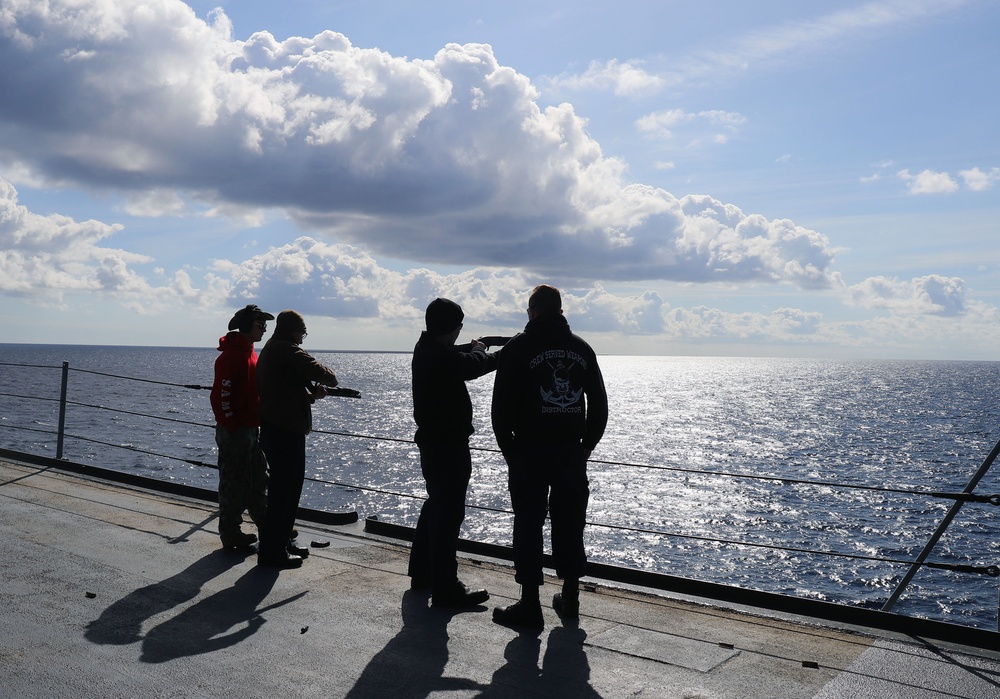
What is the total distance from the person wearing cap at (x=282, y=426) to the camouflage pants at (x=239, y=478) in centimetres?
49

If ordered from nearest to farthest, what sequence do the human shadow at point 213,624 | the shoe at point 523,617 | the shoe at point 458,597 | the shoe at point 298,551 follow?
the human shadow at point 213,624 → the shoe at point 523,617 → the shoe at point 458,597 → the shoe at point 298,551

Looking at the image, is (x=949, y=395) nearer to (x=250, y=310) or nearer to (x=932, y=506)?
(x=932, y=506)

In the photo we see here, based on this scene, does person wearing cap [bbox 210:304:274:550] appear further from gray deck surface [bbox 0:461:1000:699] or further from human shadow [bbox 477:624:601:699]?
human shadow [bbox 477:624:601:699]

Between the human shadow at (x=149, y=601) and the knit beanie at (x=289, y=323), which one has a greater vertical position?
the knit beanie at (x=289, y=323)

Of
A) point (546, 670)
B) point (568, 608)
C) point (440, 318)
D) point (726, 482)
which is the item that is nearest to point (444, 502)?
point (568, 608)

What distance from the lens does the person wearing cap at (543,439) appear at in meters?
5.20

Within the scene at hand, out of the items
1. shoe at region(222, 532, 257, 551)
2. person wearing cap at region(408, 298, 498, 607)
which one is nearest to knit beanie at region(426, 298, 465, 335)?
person wearing cap at region(408, 298, 498, 607)

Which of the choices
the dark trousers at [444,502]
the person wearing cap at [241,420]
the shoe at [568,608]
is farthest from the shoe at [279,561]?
the shoe at [568,608]

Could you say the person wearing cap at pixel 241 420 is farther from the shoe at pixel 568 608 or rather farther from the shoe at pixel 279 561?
the shoe at pixel 568 608

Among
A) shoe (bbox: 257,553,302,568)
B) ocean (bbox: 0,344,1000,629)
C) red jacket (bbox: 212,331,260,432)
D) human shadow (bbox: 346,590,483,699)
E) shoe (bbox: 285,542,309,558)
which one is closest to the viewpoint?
human shadow (bbox: 346,590,483,699)

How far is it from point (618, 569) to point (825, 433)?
71.1m

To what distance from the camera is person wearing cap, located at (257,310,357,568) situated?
646 cm

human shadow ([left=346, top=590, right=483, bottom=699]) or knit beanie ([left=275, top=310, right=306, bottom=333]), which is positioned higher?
knit beanie ([left=275, top=310, right=306, bottom=333])

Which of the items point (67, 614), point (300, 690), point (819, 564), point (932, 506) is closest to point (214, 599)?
point (67, 614)
